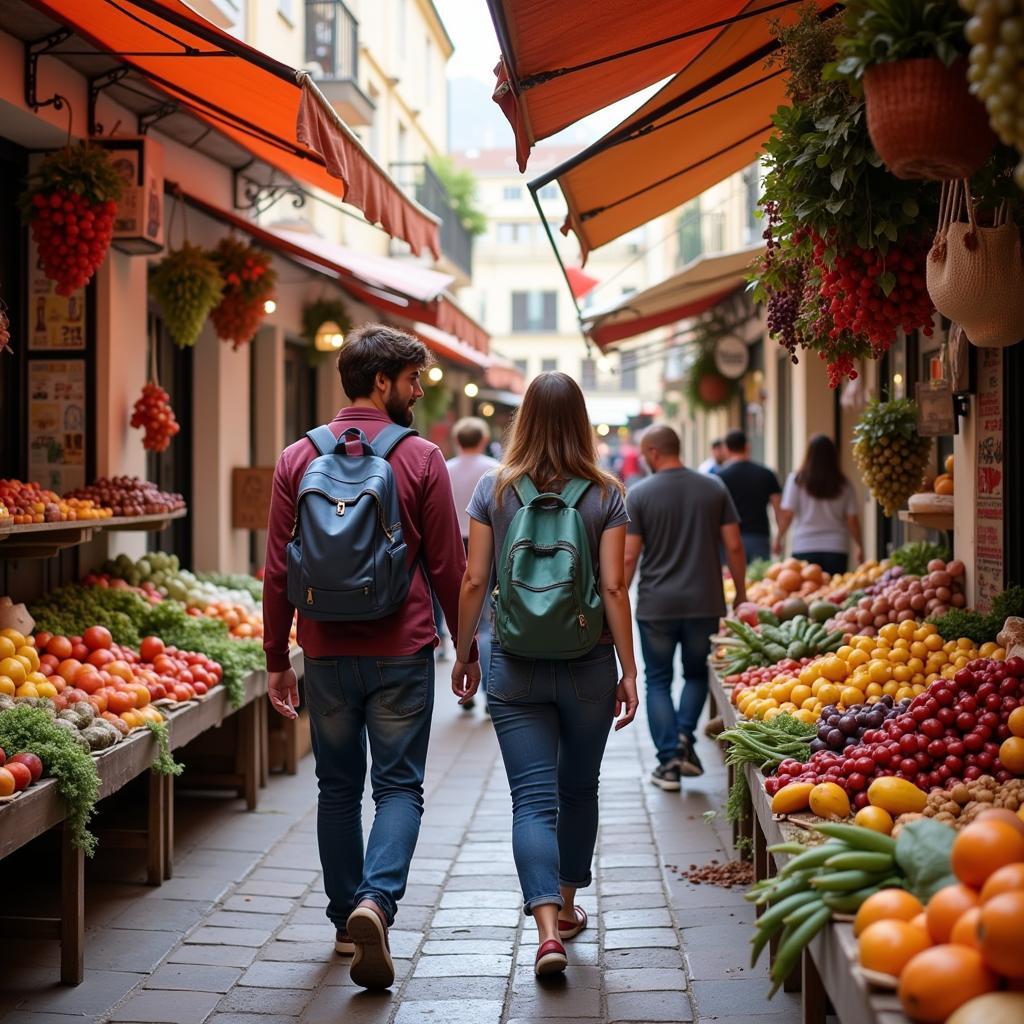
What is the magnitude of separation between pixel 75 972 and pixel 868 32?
3.88 metres

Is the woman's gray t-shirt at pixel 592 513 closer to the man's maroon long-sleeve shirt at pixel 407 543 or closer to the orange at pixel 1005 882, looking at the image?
the man's maroon long-sleeve shirt at pixel 407 543

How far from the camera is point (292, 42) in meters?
14.0

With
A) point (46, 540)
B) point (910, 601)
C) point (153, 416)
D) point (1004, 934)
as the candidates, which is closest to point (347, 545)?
point (1004, 934)

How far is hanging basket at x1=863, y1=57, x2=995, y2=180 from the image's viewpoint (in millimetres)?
3014

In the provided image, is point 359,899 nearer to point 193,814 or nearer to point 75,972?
point 75,972

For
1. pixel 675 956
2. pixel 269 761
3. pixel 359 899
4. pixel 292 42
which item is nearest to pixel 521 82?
pixel 359 899

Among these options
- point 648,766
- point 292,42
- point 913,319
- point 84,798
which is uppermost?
point 292,42

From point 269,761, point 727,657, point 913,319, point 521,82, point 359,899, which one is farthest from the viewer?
point 269,761

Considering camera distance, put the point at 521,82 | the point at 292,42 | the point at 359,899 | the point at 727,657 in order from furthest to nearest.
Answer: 1. the point at 292,42
2. the point at 727,657
3. the point at 521,82
4. the point at 359,899

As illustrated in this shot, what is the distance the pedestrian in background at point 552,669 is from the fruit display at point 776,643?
83.4 inches

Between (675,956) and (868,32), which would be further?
(675,956)

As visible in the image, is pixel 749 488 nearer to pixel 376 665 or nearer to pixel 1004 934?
pixel 376 665

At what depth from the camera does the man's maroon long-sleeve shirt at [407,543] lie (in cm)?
462

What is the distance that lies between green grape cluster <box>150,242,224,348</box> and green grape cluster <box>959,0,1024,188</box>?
6684 millimetres
